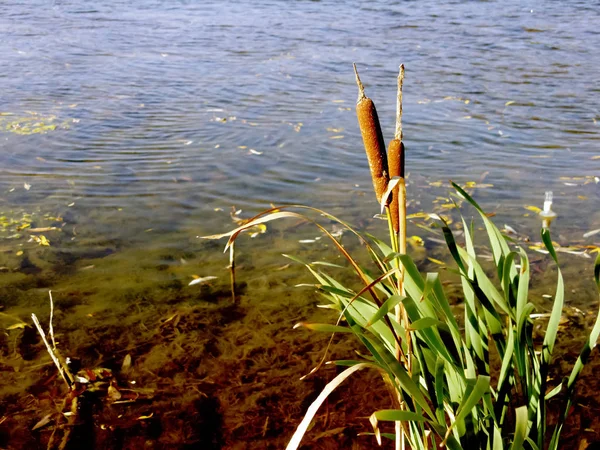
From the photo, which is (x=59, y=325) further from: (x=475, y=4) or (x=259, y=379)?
(x=475, y=4)

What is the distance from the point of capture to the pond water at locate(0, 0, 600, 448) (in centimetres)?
415

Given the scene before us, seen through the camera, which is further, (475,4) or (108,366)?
(475,4)

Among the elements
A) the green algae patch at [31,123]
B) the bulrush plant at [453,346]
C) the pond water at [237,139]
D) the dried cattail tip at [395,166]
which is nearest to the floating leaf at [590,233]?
the pond water at [237,139]

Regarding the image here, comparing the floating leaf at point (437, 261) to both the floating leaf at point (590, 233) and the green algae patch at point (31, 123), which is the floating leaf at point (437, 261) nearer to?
the floating leaf at point (590, 233)

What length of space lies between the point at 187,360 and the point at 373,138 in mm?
2172

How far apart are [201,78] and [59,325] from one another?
643cm

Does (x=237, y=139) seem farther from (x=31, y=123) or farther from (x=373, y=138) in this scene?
(x=373, y=138)

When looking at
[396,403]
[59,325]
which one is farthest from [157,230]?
[396,403]

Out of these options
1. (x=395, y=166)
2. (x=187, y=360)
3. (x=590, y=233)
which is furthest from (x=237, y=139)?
(x=395, y=166)

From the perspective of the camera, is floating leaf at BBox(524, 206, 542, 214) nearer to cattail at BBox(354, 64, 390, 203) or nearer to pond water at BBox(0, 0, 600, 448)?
pond water at BBox(0, 0, 600, 448)

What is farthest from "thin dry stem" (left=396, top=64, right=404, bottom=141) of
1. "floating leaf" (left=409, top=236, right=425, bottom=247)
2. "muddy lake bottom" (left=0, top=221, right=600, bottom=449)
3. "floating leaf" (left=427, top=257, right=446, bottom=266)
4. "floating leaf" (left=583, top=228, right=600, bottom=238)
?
"floating leaf" (left=583, top=228, right=600, bottom=238)

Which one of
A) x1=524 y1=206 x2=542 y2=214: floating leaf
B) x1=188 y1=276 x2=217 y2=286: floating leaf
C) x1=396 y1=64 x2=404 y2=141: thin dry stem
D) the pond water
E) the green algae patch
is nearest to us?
x1=396 y1=64 x2=404 y2=141: thin dry stem

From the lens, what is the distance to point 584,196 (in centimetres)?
536

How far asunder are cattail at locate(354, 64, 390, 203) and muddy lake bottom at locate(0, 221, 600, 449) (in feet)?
5.44
